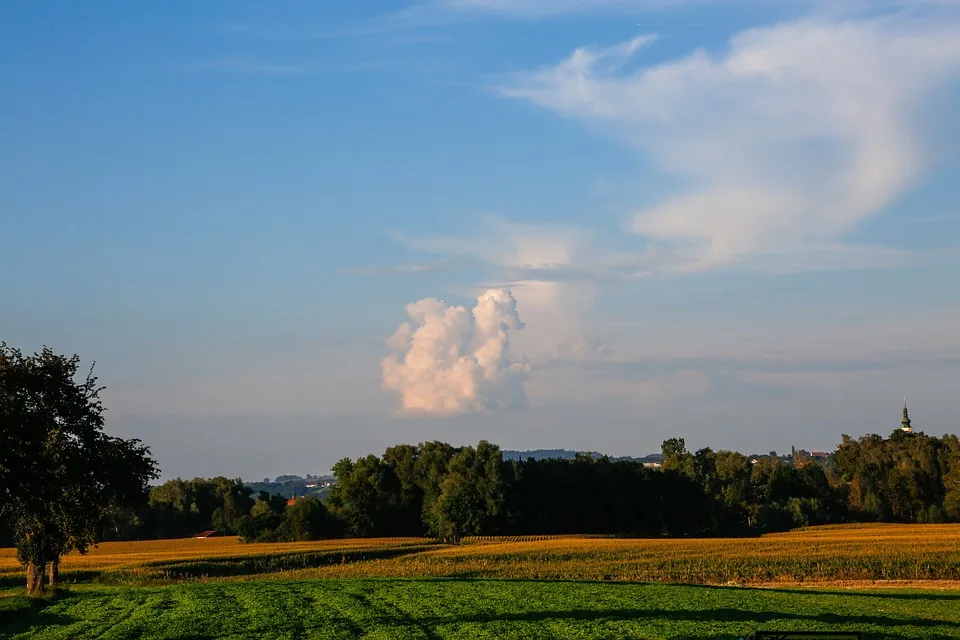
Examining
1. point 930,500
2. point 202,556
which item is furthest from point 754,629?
point 930,500

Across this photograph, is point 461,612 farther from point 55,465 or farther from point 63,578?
point 63,578

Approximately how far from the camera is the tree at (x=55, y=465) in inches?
1939

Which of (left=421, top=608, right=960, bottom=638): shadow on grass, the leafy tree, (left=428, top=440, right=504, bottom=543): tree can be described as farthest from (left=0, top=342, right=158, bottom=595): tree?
(left=428, top=440, right=504, bottom=543): tree

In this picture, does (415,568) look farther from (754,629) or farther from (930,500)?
(930,500)

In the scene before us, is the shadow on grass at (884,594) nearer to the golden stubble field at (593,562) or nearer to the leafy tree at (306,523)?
the golden stubble field at (593,562)

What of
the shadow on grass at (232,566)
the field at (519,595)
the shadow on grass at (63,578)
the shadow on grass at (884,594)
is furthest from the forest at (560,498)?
the shadow on grass at (884,594)

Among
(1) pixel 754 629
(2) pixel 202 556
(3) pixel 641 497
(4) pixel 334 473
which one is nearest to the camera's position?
(1) pixel 754 629

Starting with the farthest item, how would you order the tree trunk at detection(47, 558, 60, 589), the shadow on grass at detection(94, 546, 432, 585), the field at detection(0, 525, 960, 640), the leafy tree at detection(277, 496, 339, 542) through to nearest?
the leafy tree at detection(277, 496, 339, 542)
the shadow on grass at detection(94, 546, 432, 585)
the tree trunk at detection(47, 558, 60, 589)
the field at detection(0, 525, 960, 640)

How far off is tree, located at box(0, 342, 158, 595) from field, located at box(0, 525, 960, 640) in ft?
11.3

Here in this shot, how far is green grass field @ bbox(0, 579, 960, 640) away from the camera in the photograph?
32.7 m

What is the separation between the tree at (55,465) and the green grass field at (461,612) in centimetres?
512

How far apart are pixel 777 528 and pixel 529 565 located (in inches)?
3095

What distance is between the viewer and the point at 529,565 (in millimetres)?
76938

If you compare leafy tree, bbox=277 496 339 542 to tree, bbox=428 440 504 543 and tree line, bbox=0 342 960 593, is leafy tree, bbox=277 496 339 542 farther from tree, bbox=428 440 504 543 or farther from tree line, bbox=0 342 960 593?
tree, bbox=428 440 504 543
